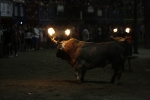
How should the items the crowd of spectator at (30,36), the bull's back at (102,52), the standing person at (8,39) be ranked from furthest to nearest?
the crowd of spectator at (30,36) < the standing person at (8,39) < the bull's back at (102,52)

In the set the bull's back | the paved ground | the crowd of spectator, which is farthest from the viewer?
the crowd of spectator

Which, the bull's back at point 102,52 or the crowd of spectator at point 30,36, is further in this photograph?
the crowd of spectator at point 30,36

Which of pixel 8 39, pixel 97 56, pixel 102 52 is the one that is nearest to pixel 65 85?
pixel 97 56

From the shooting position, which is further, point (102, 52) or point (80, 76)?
point (80, 76)

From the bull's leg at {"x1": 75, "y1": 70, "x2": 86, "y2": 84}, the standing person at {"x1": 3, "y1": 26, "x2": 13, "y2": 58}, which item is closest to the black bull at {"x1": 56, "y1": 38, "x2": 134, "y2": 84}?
the bull's leg at {"x1": 75, "y1": 70, "x2": 86, "y2": 84}

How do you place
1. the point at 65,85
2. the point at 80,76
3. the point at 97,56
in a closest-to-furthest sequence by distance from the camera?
the point at 65,85 < the point at 97,56 < the point at 80,76

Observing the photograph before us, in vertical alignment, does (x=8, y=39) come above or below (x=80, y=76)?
above

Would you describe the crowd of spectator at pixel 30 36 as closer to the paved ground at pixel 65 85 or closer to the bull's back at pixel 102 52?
the paved ground at pixel 65 85

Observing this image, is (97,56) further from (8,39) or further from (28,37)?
(28,37)

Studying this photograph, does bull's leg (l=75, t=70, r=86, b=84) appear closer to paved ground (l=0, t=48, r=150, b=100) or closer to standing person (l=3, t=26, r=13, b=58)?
paved ground (l=0, t=48, r=150, b=100)

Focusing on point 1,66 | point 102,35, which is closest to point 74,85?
point 1,66

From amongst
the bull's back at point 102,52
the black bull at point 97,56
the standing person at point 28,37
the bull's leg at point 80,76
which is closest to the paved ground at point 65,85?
the bull's leg at point 80,76

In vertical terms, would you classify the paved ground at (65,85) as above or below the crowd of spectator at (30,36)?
below

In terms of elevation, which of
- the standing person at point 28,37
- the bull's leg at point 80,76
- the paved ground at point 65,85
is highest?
the standing person at point 28,37
